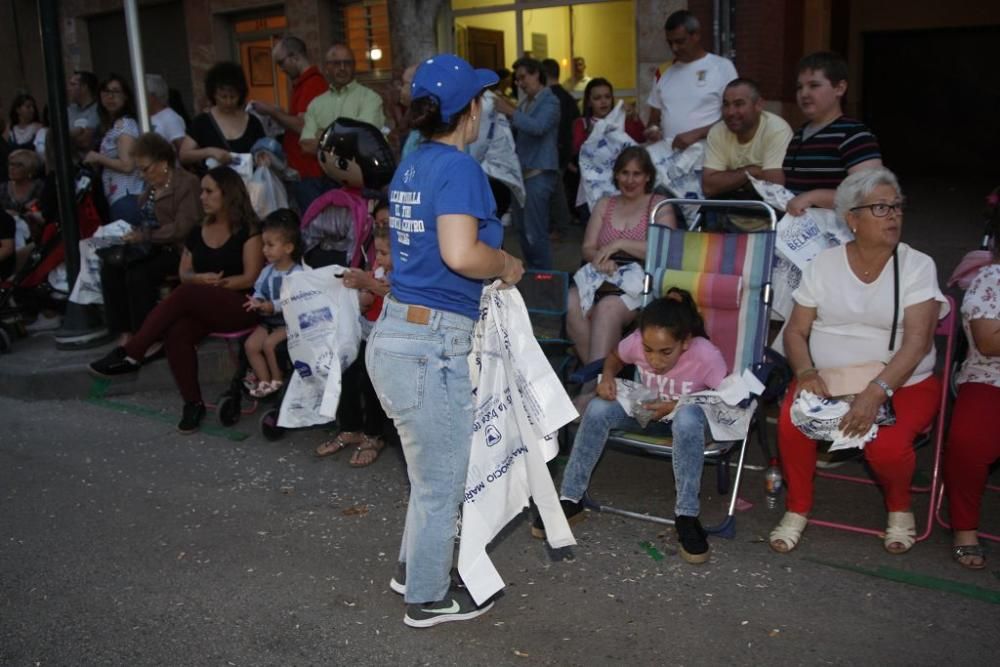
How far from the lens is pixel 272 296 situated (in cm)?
595

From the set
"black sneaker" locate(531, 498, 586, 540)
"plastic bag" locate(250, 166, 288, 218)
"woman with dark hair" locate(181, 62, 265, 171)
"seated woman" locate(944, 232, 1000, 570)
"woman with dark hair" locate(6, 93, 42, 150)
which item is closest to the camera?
"seated woman" locate(944, 232, 1000, 570)

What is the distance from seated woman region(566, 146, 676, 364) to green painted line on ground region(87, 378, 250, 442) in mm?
2107

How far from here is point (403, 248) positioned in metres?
3.36

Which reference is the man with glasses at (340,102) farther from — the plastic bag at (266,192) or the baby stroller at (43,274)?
the baby stroller at (43,274)

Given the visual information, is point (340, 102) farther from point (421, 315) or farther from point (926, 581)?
point (926, 581)

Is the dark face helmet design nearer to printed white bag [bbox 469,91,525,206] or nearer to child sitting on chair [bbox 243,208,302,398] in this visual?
child sitting on chair [bbox 243,208,302,398]

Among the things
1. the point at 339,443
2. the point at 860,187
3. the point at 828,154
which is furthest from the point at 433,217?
the point at 828,154

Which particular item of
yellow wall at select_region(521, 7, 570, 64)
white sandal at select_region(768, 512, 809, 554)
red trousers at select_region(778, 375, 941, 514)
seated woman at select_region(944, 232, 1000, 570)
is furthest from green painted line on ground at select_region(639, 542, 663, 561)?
yellow wall at select_region(521, 7, 570, 64)

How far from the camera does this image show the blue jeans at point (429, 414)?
10.9 ft

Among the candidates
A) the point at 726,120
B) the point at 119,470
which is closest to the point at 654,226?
the point at 726,120

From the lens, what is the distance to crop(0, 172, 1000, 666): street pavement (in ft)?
11.5

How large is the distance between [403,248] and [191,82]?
12268 millimetres

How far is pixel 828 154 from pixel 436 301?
9.16 feet

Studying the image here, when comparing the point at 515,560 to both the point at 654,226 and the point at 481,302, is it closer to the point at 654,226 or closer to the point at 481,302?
the point at 481,302
